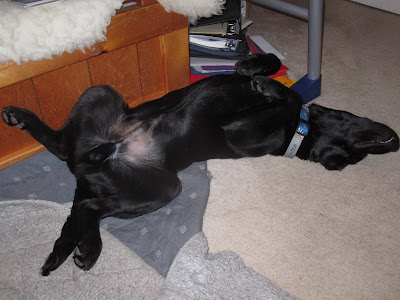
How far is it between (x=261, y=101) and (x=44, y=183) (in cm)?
106

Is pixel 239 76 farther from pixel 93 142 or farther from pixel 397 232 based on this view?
pixel 397 232

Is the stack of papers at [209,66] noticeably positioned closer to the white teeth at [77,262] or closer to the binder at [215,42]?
the binder at [215,42]

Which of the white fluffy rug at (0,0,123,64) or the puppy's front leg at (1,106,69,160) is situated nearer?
the white fluffy rug at (0,0,123,64)

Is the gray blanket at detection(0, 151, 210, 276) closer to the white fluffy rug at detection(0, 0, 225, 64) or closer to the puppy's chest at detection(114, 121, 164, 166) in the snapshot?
the puppy's chest at detection(114, 121, 164, 166)

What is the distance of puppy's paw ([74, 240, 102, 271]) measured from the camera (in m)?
1.31

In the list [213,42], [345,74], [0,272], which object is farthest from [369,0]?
[0,272]

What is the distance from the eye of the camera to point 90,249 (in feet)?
4.34

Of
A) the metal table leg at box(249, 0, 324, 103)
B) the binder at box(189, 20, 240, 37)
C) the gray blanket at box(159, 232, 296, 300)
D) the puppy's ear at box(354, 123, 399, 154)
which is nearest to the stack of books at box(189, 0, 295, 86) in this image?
the binder at box(189, 20, 240, 37)

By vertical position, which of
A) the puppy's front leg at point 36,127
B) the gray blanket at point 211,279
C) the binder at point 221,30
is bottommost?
the gray blanket at point 211,279

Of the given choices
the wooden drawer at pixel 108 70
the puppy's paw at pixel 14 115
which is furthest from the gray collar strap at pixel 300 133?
the puppy's paw at pixel 14 115

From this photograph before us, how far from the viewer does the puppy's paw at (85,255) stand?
4.30 feet

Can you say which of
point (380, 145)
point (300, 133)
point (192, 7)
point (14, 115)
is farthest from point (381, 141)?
point (14, 115)

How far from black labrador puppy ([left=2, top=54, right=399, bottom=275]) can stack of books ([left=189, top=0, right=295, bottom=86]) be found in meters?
0.68

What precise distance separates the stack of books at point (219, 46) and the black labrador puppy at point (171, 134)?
68 cm
